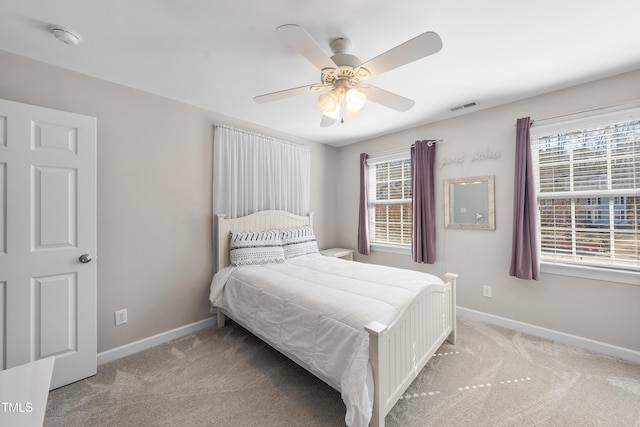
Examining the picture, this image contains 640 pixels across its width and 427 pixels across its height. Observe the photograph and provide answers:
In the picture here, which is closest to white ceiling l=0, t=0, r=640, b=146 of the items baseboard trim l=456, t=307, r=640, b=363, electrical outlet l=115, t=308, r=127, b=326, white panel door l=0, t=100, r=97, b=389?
white panel door l=0, t=100, r=97, b=389

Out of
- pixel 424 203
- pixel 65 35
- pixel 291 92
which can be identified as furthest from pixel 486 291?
pixel 65 35

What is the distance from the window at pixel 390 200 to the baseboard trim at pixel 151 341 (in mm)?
2542

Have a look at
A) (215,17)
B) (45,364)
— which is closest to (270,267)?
(45,364)

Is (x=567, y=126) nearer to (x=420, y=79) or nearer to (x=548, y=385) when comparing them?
(x=420, y=79)

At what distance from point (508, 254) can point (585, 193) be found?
2.75ft

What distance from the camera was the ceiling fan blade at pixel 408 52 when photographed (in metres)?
1.25

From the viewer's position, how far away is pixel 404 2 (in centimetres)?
143

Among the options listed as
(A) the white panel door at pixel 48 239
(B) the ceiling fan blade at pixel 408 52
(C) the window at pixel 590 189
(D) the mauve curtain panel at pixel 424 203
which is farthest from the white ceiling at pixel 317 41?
(D) the mauve curtain panel at pixel 424 203

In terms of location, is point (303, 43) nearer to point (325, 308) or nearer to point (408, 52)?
point (408, 52)

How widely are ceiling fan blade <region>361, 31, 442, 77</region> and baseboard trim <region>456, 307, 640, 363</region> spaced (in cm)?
280

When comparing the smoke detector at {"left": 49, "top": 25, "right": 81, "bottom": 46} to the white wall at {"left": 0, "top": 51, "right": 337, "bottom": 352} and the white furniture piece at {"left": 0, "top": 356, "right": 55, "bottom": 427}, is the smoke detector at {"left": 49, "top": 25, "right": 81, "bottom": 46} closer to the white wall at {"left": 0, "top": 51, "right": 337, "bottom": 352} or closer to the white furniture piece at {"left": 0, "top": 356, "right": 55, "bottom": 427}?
the white wall at {"left": 0, "top": 51, "right": 337, "bottom": 352}

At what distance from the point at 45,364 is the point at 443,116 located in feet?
12.2

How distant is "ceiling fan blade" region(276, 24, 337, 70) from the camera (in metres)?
1.23

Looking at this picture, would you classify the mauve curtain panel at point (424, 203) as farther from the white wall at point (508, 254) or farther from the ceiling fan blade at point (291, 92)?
the ceiling fan blade at point (291, 92)
